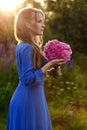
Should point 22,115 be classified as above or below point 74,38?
above

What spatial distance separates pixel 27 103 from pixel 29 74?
33 centimetres

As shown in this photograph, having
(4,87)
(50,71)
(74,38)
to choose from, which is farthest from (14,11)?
(50,71)

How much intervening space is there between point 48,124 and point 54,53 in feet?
2.17

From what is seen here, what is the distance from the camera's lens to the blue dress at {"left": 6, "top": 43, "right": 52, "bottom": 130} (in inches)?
175

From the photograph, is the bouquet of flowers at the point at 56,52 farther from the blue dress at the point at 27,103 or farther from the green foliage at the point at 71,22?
the green foliage at the point at 71,22

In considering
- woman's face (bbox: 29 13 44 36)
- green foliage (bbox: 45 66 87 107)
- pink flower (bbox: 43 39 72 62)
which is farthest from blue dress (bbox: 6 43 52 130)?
green foliage (bbox: 45 66 87 107)

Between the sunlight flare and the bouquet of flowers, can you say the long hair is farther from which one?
the sunlight flare

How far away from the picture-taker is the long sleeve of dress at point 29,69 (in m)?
4.38

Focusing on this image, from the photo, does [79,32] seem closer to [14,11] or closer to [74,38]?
[74,38]

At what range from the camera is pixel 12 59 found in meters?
9.56

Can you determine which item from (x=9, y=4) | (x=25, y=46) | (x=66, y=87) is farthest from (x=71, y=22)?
(x=25, y=46)

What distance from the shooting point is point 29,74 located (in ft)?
14.4

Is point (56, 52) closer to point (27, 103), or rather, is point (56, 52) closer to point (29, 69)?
point (29, 69)

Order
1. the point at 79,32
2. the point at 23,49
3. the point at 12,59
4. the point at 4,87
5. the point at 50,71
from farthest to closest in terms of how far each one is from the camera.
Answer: the point at 79,32
the point at 12,59
the point at 4,87
the point at 50,71
the point at 23,49
